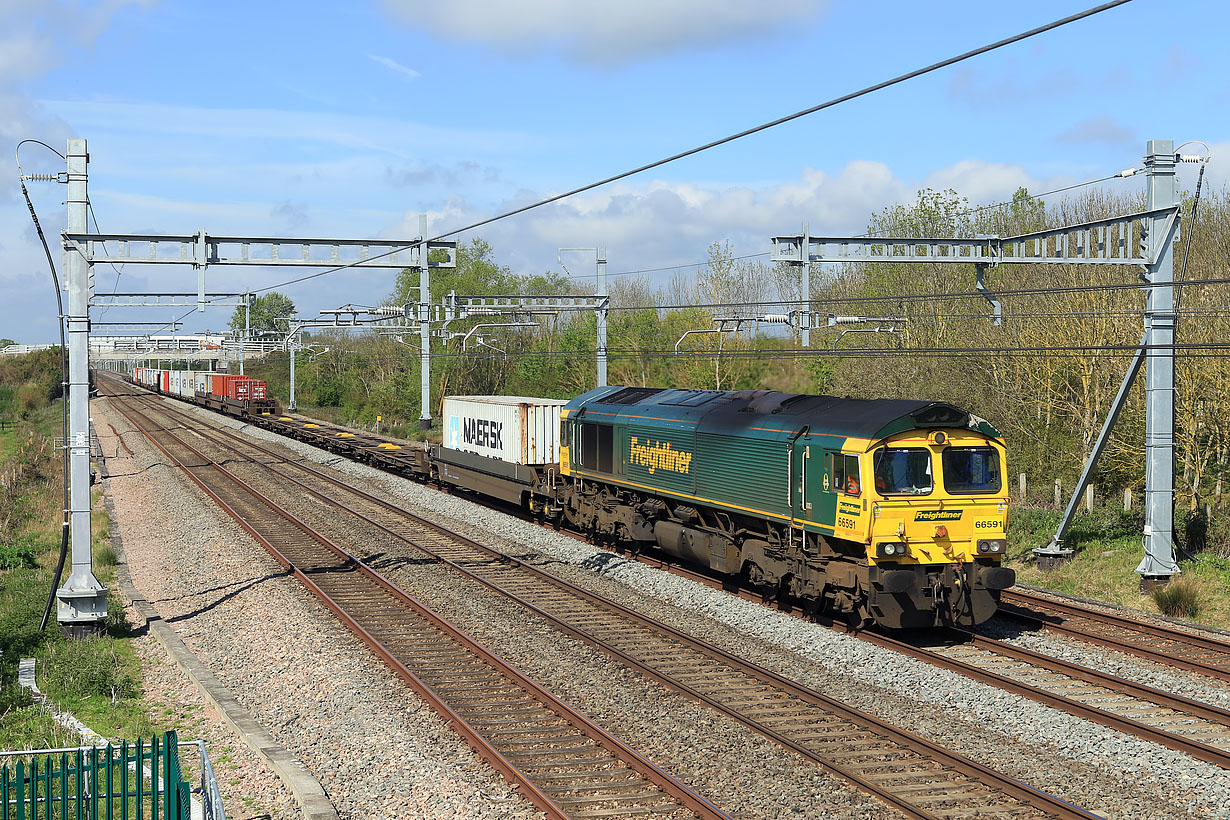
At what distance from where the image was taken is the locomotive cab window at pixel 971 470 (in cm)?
1588

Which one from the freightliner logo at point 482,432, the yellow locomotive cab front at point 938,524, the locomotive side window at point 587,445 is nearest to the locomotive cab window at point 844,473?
the yellow locomotive cab front at point 938,524

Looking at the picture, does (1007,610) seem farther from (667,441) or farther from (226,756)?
(226,756)

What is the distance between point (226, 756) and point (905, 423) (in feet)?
33.4

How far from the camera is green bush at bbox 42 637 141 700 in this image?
13711 mm

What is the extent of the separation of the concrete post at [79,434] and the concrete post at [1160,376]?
1812cm

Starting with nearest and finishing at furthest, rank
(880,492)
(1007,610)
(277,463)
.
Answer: (880,492)
(1007,610)
(277,463)

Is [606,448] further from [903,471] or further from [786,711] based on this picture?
[786,711]

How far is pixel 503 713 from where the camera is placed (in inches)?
493

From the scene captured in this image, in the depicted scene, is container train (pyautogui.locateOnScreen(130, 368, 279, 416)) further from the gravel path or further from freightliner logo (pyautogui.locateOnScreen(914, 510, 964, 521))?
freightliner logo (pyautogui.locateOnScreen(914, 510, 964, 521))

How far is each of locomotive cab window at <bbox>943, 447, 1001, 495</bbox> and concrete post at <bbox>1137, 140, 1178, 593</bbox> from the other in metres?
5.05

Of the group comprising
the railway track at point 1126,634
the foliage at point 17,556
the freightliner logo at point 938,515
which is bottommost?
the railway track at point 1126,634

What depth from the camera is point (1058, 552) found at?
21453mm

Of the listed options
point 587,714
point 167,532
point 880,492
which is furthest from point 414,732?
point 167,532

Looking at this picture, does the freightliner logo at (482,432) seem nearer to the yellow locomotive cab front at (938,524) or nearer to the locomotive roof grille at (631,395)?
the locomotive roof grille at (631,395)
